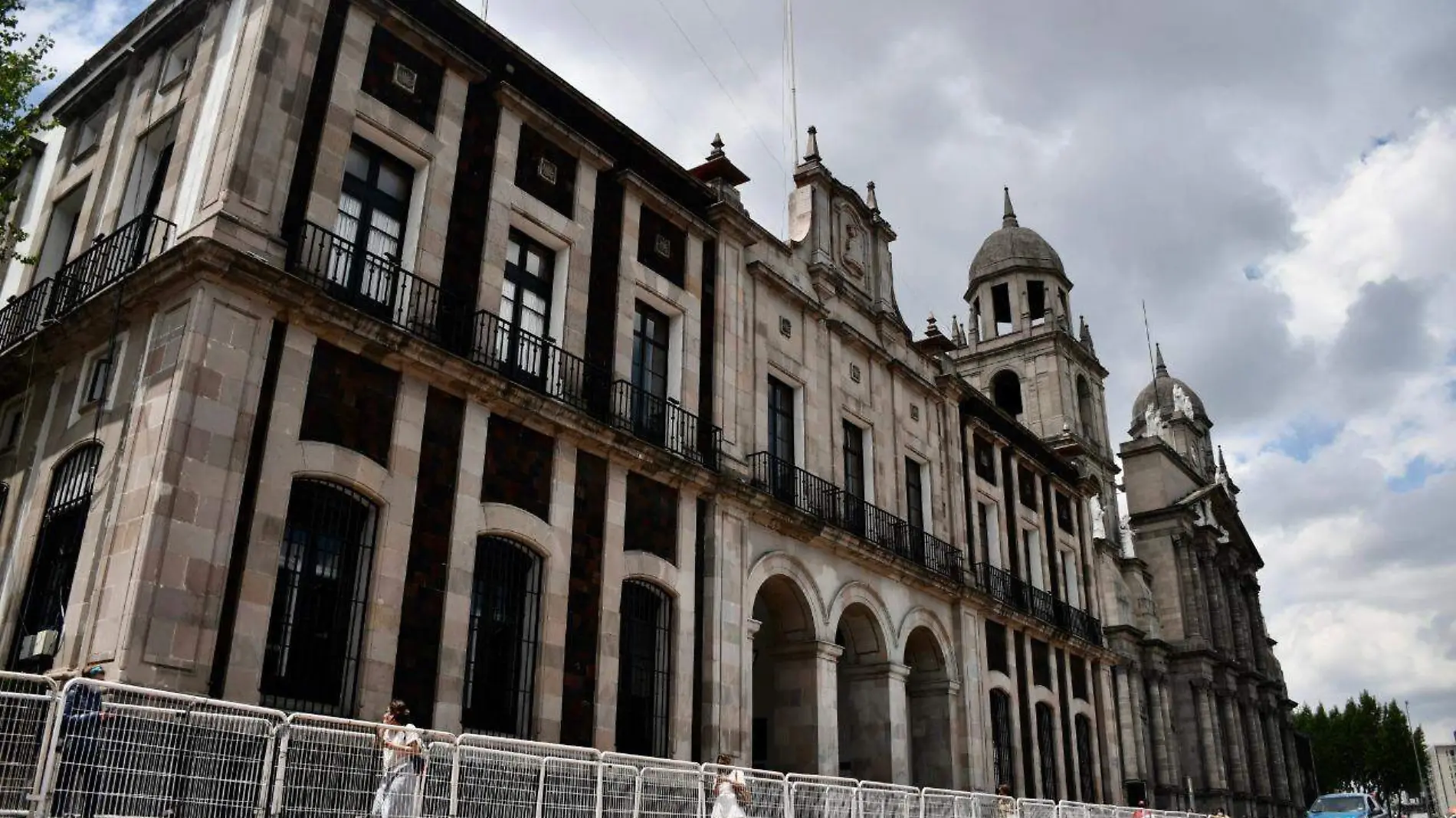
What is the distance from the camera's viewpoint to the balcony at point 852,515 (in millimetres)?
22484

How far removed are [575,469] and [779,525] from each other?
560cm

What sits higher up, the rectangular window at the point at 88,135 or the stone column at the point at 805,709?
the rectangular window at the point at 88,135

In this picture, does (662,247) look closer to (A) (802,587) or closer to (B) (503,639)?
(A) (802,587)

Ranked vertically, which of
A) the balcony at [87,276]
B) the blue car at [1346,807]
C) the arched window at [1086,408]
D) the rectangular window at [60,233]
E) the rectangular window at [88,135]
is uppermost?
the arched window at [1086,408]

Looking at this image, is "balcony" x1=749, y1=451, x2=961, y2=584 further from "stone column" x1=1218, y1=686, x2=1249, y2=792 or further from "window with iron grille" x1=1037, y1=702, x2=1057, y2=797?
"stone column" x1=1218, y1=686, x2=1249, y2=792

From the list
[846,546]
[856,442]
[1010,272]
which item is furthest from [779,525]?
[1010,272]

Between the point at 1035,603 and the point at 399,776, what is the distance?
2535 centimetres

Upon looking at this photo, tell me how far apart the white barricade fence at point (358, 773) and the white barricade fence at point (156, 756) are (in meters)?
0.22

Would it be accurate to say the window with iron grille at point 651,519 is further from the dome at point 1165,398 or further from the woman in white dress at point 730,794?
the dome at point 1165,398

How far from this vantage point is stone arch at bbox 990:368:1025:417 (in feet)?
176

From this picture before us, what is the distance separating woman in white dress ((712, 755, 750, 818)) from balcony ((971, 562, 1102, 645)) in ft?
51.9

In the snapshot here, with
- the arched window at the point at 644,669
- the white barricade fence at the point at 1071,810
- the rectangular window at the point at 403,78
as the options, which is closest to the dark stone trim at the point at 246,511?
the rectangular window at the point at 403,78

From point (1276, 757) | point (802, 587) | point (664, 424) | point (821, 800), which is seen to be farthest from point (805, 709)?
point (1276, 757)

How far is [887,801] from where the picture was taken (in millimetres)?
17688
